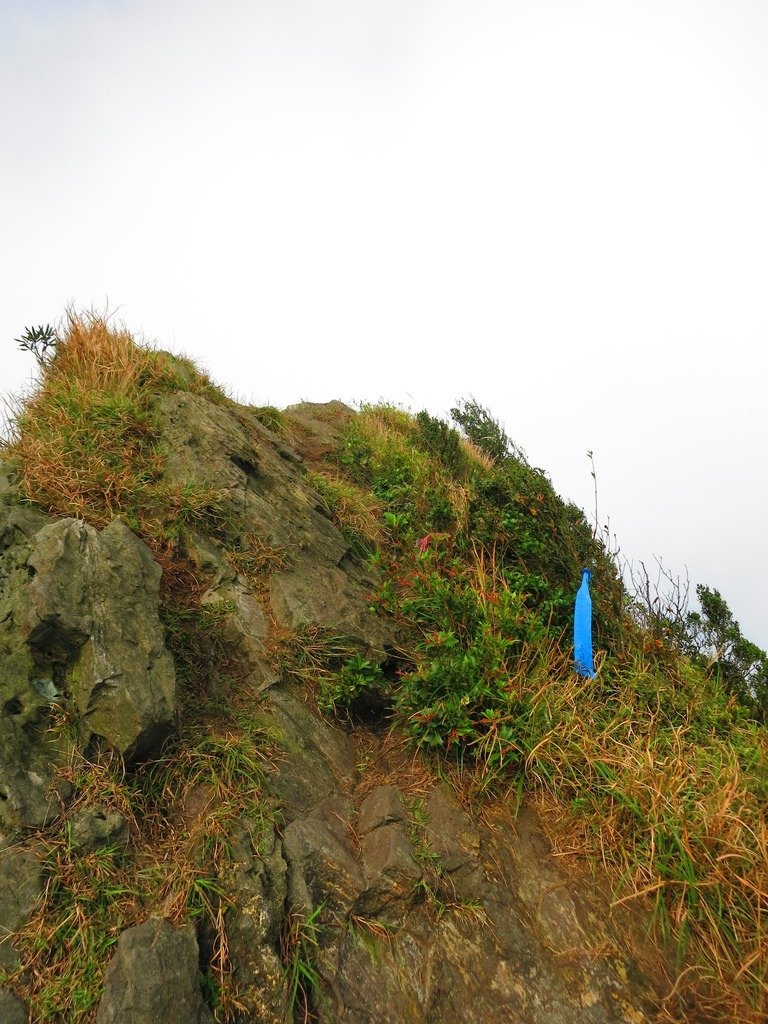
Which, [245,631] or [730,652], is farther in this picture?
[730,652]

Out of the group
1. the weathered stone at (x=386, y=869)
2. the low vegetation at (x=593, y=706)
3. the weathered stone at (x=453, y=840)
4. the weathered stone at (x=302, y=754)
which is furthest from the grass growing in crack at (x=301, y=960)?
the low vegetation at (x=593, y=706)

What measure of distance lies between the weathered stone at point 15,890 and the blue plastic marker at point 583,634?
399 cm

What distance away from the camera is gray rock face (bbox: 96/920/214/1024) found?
2.71m

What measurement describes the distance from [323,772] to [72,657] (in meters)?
1.81

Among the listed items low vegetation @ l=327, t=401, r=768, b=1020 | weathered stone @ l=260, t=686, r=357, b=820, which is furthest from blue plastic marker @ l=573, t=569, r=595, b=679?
weathered stone @ l=260, t=686, r=357, b=820

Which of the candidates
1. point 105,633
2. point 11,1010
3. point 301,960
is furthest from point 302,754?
point 11,1010

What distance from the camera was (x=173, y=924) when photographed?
10.0 feet

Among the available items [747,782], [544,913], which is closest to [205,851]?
[544,913]

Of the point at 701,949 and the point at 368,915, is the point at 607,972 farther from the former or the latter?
the point at 368,915

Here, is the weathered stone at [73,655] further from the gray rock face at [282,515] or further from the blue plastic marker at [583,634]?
the blue plastic marker at [583,634]

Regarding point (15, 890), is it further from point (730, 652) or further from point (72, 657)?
point (730, 652)

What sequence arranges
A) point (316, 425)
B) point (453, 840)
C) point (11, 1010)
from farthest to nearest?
point (316, 425), point (453, 840), point (11, 1010)

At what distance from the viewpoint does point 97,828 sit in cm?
335

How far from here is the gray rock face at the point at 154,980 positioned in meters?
2.71
